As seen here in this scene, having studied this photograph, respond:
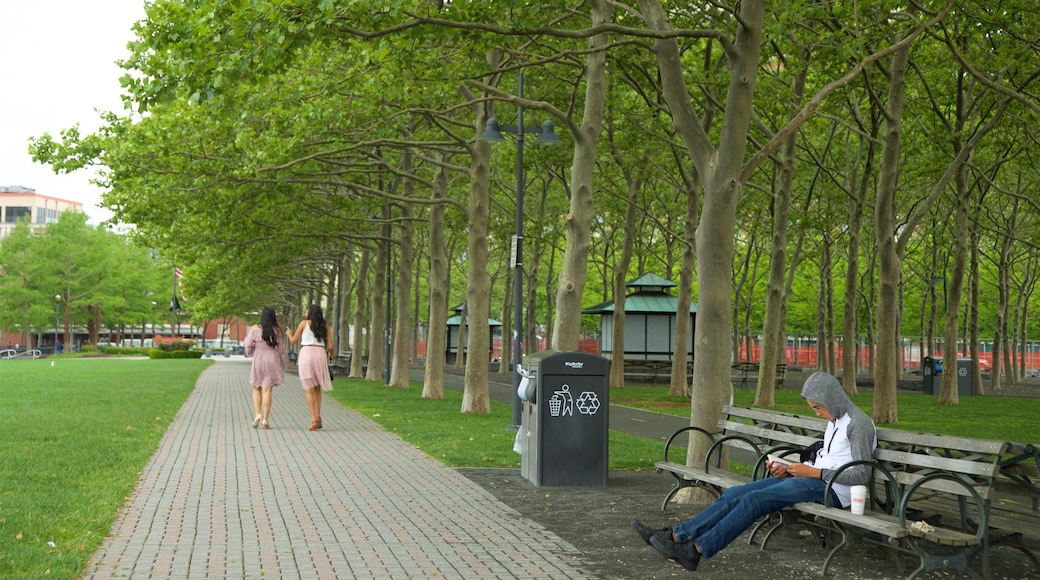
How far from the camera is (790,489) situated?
25.5ft

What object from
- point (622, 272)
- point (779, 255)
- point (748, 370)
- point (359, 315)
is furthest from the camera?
point (359, 315)

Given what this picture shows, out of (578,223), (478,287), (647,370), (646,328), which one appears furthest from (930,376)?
(578,223)

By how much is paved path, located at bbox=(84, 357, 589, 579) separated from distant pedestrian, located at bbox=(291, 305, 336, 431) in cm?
270

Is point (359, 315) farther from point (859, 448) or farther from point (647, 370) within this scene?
point (859, 448)

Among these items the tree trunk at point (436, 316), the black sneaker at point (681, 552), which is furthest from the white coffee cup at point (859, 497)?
the tree trunk at point (436, 316)

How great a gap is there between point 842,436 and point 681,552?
1.43 meters

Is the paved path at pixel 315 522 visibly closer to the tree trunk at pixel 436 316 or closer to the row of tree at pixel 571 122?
the row of tree at pixel 571 122

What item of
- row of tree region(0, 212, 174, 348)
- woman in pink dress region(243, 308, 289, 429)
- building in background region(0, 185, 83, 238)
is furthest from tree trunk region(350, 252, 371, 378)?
building in background region(0, 185, 83, 238)

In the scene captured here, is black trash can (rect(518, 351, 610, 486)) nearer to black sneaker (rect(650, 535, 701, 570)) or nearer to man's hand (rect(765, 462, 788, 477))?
man's hand (rect(765, 462, 788, 477))

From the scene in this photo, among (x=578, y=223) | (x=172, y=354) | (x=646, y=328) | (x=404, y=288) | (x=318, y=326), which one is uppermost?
(x=578, y=223)

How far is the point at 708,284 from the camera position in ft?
34.0

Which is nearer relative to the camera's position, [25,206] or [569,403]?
[569,403]

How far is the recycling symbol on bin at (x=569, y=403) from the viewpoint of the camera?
1126 centimetres

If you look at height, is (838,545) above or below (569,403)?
below
